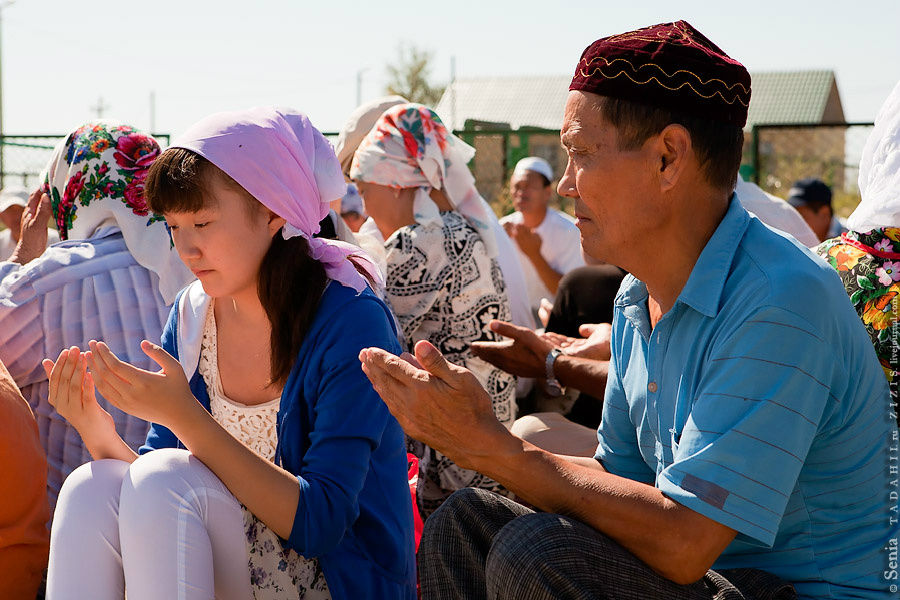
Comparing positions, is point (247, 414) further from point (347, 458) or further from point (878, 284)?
point (878, 284)

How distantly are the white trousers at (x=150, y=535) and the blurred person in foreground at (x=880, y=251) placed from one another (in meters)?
1.73

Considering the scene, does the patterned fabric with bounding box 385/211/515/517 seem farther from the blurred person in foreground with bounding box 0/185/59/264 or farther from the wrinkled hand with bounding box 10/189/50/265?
the blurred person in foreground with bounding box 0/185/59/264

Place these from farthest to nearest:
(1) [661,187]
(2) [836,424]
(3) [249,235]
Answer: (3) [249,235] → (1) [661,187] → (2) [836,424]

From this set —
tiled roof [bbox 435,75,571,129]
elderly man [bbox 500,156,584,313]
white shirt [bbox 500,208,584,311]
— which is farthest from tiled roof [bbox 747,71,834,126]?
white shirt [bbox 500,208,584,311]

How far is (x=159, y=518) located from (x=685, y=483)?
1143 mm

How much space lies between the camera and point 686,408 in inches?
73.4

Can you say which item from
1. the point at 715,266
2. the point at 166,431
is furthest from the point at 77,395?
the point at 715,266

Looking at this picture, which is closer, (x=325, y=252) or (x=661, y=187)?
(x=661, y=187)

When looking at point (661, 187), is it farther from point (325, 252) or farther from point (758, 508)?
point (325, 252)

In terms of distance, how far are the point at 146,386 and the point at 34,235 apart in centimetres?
216

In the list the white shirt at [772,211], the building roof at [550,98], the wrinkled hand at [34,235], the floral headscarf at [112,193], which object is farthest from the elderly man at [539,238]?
the building roof at [550,98]

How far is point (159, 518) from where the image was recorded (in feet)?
6.77

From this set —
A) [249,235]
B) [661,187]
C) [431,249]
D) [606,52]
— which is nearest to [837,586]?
[661,187]

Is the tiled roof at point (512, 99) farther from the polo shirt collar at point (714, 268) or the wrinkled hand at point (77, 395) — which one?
the polo shirt collar at point (714, 268)
